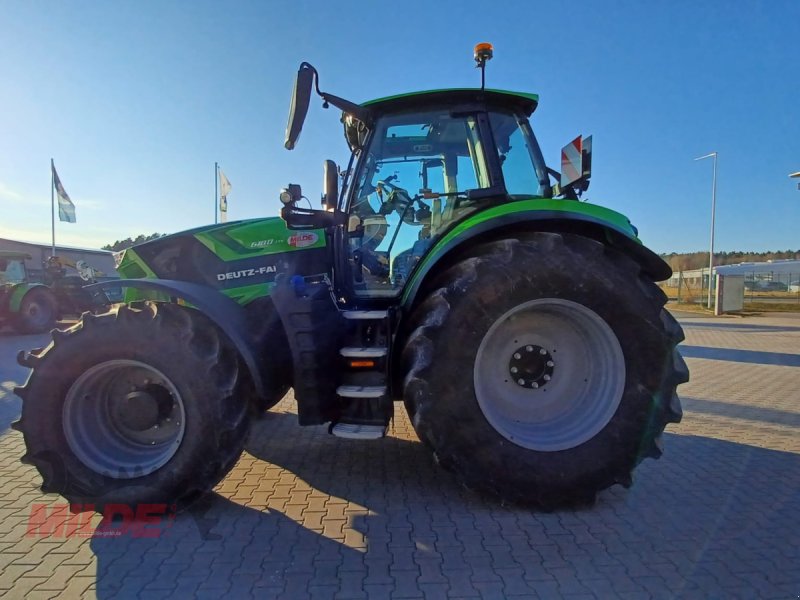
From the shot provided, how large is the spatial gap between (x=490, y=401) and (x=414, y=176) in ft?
5.95

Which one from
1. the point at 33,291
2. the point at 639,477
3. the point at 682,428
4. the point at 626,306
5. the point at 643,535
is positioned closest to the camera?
the point at 643,535

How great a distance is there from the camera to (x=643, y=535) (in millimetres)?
2660

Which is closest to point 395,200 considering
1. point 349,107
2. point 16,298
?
point 349,107

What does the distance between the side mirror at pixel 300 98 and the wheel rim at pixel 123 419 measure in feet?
5.59

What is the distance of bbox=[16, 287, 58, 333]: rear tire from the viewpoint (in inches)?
466

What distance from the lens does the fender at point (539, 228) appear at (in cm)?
294

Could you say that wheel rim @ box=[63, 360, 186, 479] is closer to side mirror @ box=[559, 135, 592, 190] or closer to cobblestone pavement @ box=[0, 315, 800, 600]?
cobblestone pavement @ box=[0, 315, 800, 600]

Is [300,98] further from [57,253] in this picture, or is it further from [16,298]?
[57,253]

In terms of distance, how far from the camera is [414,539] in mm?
2586

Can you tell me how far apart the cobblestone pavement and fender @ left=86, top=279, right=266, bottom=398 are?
85cm

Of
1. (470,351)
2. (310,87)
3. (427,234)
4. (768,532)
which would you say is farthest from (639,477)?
(310,87)

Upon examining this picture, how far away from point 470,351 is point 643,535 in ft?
4.61

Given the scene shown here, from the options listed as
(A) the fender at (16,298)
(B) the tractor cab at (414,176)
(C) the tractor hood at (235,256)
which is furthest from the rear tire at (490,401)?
(A) the fender at (16,298)

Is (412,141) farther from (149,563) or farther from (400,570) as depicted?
(149,563)
